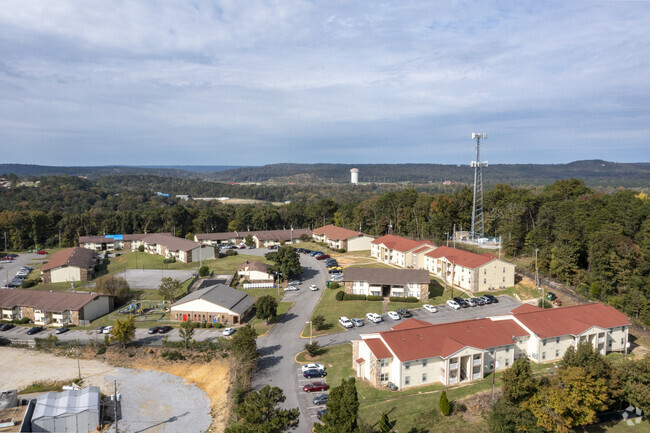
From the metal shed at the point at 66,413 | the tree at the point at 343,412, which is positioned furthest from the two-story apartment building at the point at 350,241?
the tree at the point at 343,412

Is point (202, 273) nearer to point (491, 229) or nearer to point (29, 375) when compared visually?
point (29, 375)

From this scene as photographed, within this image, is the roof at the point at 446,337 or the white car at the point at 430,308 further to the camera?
the white car at the point at 430,308


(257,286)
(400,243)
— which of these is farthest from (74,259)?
(400,243)

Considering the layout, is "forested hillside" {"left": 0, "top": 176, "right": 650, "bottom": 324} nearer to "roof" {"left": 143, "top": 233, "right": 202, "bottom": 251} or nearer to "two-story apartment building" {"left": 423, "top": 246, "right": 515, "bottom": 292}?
"two-story apartment building" {"left": 423, "top": 246, "right": 515, "bottom": 292}

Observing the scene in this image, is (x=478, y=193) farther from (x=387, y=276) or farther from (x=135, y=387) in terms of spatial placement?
(x=135, y=387)

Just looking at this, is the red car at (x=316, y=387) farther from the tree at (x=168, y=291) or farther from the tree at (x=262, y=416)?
the tree at (x=168, y=291)

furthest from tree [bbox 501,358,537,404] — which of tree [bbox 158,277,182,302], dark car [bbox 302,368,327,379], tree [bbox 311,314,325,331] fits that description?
tree [bbox 158,277,182,302]

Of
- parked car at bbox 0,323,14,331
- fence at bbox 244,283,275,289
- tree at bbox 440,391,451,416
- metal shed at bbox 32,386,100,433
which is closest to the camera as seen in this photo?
tree at bbox 440,391,451,416
